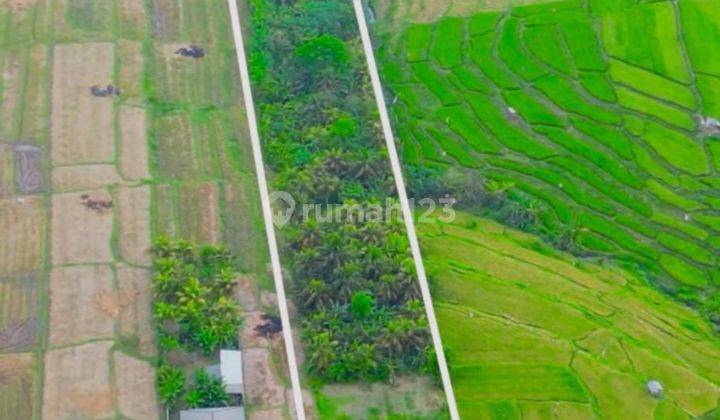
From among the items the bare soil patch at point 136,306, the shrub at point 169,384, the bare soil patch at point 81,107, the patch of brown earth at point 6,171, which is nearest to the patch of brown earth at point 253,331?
the shrub at point 169,384

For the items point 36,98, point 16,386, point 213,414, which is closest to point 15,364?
point 16,386

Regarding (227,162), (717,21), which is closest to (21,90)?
(227,162)

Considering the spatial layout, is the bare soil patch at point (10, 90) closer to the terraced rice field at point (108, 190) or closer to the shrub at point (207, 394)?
the terraced rice field at point (108, 190)

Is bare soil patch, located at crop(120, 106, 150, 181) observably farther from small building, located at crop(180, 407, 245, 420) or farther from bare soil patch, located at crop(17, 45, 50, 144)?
small building, located at crop(180, 407, 245, 420)

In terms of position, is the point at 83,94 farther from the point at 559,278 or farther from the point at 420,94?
the point at 559,278

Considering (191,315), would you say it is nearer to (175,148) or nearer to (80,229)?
(80,229)

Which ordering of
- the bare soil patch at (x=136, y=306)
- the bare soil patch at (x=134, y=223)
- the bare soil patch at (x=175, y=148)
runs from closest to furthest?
the bare soil patch at (x=136, y=306) < the bare soil patch at (x=134, y=223) < the bare soil patch at (x=175, y=148)
